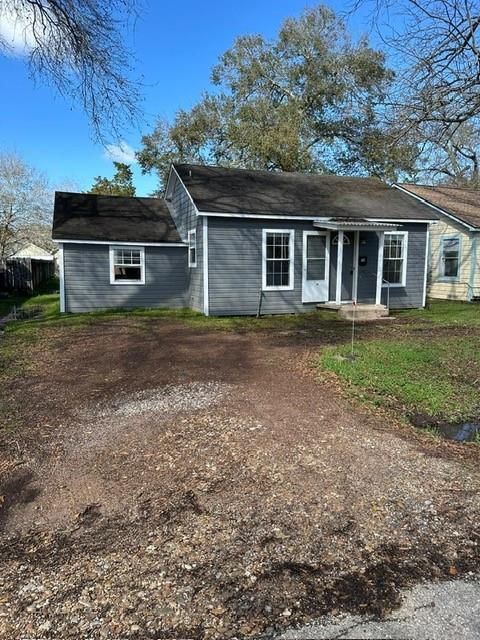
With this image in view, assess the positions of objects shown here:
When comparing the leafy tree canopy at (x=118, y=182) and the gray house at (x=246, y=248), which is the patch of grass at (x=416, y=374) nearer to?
the gray house at (x=246, y=248)

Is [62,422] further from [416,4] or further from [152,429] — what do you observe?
[416,4]

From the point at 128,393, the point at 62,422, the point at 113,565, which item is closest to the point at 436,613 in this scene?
the point at 113,565

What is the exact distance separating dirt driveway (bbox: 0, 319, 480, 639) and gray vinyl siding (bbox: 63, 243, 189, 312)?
29.3 feet

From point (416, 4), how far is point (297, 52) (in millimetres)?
25206

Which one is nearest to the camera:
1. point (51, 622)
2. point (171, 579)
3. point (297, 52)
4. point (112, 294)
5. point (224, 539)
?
point (51, 622)

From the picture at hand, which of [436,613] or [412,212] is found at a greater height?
[412,212]

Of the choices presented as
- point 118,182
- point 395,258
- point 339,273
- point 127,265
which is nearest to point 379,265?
point 395,258

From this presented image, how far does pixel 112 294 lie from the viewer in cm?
1458

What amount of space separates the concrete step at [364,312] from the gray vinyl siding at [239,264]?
6.05ft

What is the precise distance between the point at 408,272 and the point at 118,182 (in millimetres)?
27179

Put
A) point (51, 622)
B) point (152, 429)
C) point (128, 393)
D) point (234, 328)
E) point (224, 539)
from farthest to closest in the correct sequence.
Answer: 1. point (234, 328)
2. point (128, 393)
3. point (152, 429)
4. point (224, 539)
5. point (51, 622)

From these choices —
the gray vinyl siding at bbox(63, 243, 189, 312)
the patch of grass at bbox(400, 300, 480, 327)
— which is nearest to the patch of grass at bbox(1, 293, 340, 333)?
the gray vinyl siding at bbox(63, 243, 189, 312)

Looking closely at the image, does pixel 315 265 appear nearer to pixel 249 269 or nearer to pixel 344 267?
pixel 344 267

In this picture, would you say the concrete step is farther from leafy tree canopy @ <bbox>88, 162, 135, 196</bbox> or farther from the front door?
leafy tree canopy @ <bbox>88, 162, 135, 196</bbox>
